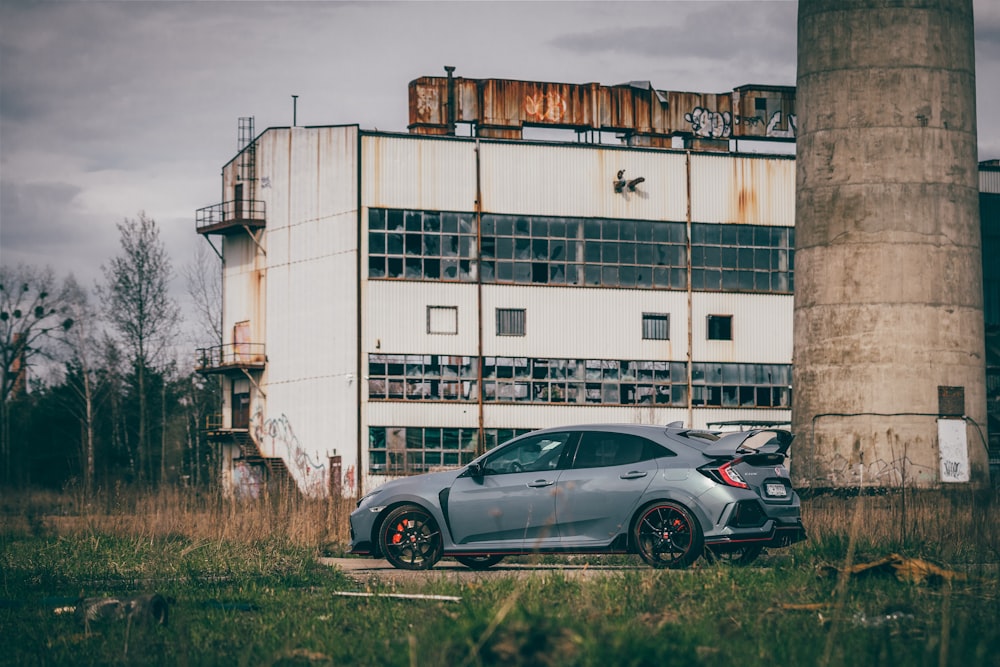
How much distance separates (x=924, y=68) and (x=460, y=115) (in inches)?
932

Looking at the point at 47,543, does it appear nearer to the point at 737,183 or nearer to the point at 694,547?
the point at 694,547

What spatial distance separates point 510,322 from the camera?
1865 inches

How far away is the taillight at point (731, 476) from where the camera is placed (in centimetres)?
1278

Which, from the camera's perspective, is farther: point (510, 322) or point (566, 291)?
point (566, 291)

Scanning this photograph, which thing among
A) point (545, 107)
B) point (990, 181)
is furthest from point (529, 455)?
point (990, 181)

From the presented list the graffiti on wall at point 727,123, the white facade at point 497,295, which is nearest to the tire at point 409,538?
the white facade at point 497,295

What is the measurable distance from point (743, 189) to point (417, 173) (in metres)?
12.7

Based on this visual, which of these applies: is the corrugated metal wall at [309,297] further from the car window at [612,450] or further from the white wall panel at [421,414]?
the car window at [612,450]

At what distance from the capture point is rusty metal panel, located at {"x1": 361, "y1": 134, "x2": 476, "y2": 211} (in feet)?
154

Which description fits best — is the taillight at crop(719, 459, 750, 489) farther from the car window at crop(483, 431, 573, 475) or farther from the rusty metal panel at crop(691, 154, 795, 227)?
the rusty metal panel at crop(691, 154, 795, 227)

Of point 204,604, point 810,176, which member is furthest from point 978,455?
point 204,604

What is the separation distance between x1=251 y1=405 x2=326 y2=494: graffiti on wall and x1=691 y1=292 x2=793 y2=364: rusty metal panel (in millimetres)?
15036

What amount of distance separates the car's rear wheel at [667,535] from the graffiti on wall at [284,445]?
35139 millimetres

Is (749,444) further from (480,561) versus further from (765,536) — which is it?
(480,561)
